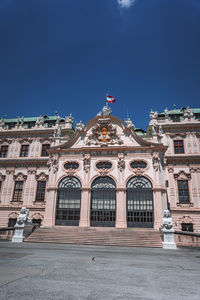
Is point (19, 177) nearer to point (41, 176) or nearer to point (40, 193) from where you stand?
point (41, 176)

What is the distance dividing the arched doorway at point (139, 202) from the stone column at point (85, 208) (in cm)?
487

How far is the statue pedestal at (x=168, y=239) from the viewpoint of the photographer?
17109mm

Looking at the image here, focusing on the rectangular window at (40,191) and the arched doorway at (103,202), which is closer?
the arched doorway at (103,202)

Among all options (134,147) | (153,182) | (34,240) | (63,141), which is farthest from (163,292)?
(63,141)

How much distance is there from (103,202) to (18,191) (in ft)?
46.5

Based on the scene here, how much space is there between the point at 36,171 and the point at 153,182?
58.0ft

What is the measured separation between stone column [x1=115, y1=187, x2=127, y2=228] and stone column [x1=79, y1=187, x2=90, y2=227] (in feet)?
11.8

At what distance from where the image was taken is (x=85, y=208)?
24.9 meters

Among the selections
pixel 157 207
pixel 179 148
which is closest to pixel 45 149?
pixel 157 207

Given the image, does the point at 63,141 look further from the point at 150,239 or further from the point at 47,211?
the point at 150,239

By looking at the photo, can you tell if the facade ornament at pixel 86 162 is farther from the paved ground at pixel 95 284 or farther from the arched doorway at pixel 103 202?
the paved ground at pixel 95 284

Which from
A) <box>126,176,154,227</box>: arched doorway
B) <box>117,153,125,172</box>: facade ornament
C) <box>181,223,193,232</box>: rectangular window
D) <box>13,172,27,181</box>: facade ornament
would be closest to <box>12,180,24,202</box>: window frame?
<box>13,172,27,181</box>: facade ornament

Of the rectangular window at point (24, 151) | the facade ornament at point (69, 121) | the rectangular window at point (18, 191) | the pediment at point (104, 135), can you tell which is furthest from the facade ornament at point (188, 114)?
the rectangular window at point (18, 191)

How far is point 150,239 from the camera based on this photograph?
19.2 m
